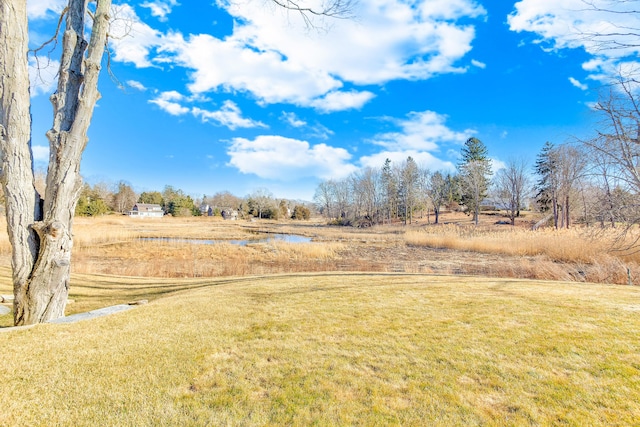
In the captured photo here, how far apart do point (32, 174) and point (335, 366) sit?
16.1 feet

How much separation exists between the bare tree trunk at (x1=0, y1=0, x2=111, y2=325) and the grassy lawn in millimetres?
788

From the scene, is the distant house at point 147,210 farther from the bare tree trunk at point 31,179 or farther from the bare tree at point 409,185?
the bare tree trunk at point 31,179

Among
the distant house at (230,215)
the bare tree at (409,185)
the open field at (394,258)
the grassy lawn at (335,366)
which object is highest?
the bare tree at (409,185)

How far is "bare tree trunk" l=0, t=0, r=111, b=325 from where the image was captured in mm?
3930

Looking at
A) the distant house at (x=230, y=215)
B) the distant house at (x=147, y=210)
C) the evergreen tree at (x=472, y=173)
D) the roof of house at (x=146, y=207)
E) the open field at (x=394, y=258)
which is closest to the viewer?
the open field at (x=394, y=258)

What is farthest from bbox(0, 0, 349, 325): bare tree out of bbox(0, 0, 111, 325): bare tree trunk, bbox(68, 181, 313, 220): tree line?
bbox(68, 181, 313, 220): tree line

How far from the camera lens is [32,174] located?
4.19 metres

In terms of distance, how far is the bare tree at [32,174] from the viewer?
3.92 metres

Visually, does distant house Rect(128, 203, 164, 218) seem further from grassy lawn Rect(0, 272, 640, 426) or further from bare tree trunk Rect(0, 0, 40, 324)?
grassy lawn Rect(0, 272, 640, 426)

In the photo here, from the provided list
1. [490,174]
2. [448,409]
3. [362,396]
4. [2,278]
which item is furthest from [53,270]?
[490,174]

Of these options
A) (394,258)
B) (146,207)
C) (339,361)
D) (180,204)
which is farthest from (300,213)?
(339,361)

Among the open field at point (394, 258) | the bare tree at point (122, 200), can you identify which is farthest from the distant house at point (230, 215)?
the open field at point (394, 258)

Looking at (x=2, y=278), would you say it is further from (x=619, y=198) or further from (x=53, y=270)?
(x=619, y=198)

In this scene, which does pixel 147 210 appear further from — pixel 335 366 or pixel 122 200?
pixel 335 366
